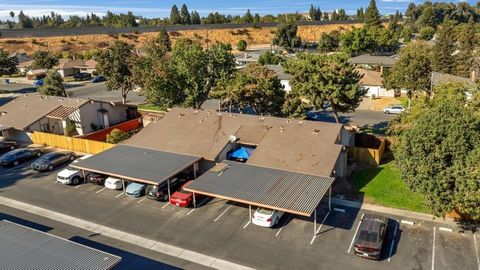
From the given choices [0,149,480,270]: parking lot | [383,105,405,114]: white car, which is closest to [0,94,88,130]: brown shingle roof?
[0,149,480,270]: parking lot

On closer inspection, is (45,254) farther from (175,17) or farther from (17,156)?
(175,17)

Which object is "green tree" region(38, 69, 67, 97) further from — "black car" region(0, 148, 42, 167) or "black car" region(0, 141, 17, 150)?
"black car" region(0, 148, 42, 167)

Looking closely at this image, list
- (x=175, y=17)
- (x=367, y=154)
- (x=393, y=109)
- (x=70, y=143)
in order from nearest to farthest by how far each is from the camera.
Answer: (x=367, y=154)
(x=70, y=143)
(x=393, y=109)
(x=175, y=17)

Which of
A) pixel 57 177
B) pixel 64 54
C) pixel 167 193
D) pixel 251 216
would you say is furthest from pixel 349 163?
pixel 64 54

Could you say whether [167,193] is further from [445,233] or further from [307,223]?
[445,233]

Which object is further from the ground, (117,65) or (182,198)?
(117,65)

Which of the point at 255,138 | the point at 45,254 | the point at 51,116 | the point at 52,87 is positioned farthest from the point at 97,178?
the point at 52,87
